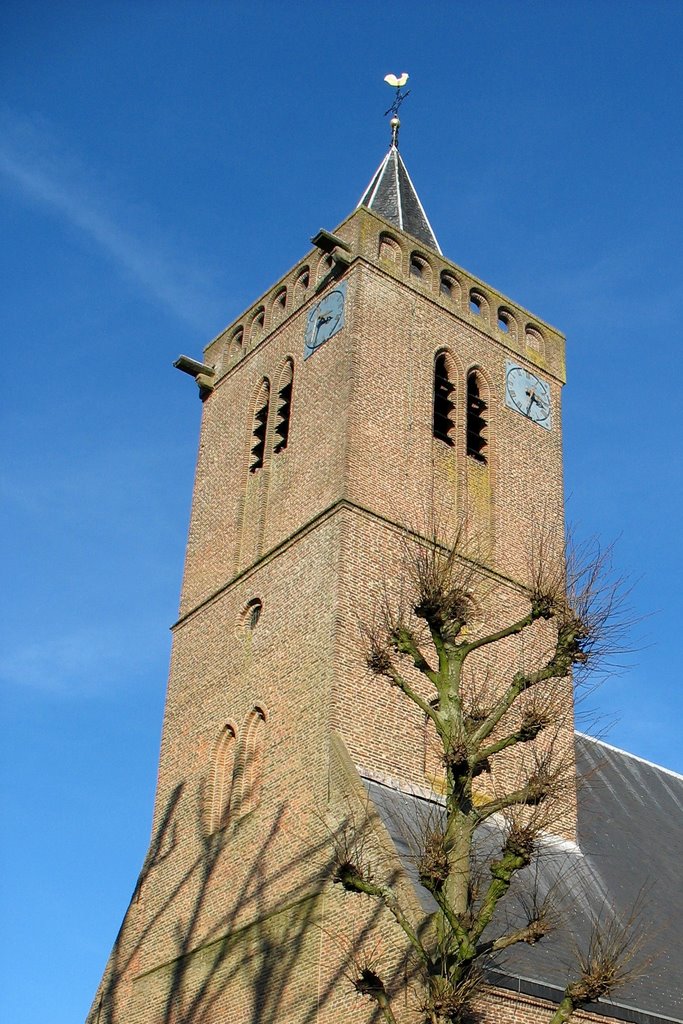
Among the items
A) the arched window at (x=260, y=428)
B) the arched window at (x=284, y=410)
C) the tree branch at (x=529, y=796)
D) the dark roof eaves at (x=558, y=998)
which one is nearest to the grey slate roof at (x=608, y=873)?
the dark roof eaves at (x=558, y=998)

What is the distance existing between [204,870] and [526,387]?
9013mm

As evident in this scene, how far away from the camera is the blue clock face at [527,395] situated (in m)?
20.4

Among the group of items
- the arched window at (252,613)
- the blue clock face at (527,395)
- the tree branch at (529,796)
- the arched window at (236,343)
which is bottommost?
the tree branch at (529,796)

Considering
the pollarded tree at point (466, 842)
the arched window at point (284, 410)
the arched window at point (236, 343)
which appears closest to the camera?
the pollarded tree at point (466, 842)

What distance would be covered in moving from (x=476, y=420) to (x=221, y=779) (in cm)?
661

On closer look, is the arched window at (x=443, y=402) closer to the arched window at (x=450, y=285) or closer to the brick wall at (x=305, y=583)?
the brick wall at (x=305, y=583)

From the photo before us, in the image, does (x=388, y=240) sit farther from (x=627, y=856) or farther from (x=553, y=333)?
(x=627, y=856)

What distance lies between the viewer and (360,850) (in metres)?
13.4

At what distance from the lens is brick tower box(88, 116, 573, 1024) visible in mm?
15031

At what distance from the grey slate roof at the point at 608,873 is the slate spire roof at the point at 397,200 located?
28.0 feet

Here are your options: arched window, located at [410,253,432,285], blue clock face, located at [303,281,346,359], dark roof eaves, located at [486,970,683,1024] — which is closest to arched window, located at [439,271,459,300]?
arched window, located at [410,253,432,285]

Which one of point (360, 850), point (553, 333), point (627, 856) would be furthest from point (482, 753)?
point (553, 333)

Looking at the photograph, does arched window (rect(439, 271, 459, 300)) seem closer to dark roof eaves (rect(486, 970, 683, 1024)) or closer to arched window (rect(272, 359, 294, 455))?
arched window (rect(272, 359, 294, 455))

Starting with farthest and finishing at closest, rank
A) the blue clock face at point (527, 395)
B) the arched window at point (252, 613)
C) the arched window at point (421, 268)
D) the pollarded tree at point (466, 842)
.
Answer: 1. the blue clock face at point (527, 395)
2. the arched window at point (421, 268)
3. the arched window at point (252, 613)
4. the pollarded tree at point (466, 842)
